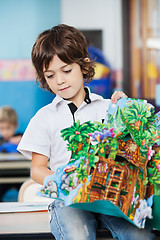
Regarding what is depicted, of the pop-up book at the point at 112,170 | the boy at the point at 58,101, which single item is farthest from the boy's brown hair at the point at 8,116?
the pop-up book at the point at 112,170

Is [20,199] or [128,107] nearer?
[128,107]

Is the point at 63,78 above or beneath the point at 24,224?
above

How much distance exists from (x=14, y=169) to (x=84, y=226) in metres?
2.79

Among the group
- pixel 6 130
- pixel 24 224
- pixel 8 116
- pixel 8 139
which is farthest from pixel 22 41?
pixel 24 224

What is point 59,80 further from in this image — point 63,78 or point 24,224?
point 24,224

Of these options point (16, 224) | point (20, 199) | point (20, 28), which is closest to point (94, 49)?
point (20, 28)

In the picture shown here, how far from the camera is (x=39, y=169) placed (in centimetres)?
120

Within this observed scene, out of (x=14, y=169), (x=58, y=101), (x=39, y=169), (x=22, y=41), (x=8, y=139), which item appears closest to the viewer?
(x=39, y=169)

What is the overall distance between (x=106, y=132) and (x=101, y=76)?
15.4 feet

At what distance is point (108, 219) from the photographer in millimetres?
1102

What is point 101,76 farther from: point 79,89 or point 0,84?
point 79,89

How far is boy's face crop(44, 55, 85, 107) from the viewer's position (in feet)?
4.06

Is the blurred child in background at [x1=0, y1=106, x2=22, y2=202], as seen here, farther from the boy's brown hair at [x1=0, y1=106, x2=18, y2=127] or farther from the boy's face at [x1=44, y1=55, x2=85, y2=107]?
the boy's face at [x1=44, y1=55, x2=85, y2=107]

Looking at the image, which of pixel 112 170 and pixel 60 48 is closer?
pixel 112 170
